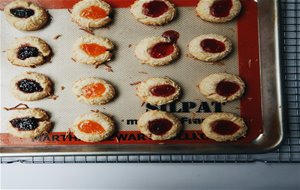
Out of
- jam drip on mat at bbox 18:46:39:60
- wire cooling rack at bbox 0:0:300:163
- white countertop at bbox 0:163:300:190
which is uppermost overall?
jam drip on mat at bbox 18:46:39:60

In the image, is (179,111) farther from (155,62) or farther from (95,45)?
(95,45)

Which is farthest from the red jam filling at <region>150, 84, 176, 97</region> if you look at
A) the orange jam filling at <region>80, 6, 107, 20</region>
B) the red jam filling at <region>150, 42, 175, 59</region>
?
the orange jam filling at <region>80, 6, 107, 20</region>

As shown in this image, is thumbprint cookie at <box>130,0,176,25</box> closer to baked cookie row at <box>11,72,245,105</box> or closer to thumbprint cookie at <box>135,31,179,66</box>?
thumbprint cookie at <box>135,31,179,66</box>

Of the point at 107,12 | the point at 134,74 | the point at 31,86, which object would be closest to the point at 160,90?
the point at 134,74

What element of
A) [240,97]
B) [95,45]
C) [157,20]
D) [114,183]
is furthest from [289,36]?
[114,183]

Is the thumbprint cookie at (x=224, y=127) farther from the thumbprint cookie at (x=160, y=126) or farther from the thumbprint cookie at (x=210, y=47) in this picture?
the thumbprint cookie at (x=210, y=47)

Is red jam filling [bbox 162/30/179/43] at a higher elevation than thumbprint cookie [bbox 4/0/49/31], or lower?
lower

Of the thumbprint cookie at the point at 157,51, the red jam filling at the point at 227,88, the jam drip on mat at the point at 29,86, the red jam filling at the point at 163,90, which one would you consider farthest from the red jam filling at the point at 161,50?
the jam drip on mat at the point at 29,86
